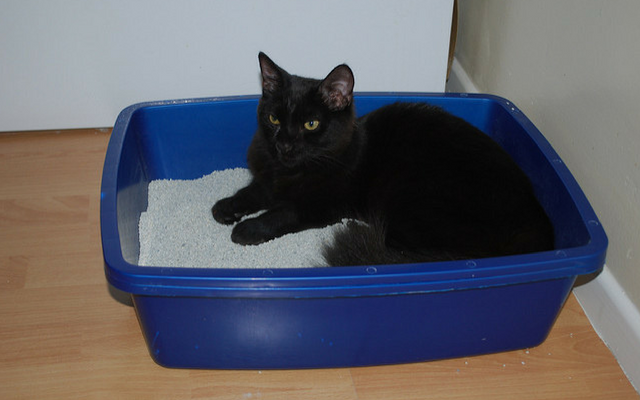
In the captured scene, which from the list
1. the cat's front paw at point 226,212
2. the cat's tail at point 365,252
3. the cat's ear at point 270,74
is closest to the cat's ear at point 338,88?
the cat's ear at point 270,74

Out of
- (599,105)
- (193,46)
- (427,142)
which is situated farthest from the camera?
(193,46)

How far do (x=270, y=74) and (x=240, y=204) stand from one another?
15.6 inches

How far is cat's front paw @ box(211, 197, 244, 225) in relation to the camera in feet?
5.00

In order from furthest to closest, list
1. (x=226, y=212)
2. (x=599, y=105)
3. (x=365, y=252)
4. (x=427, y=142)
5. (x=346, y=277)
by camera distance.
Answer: (x=226, y=212) < (x=427, y=142) < (x=599, y=105) < (x=365, y=252) < (x=346, y=277)

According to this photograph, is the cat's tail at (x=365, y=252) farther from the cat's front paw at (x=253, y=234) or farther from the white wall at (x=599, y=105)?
the white wall at (x=599, y=105)

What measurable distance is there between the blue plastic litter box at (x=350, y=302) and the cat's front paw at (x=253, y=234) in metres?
0.26

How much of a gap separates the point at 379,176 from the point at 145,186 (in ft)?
2.29

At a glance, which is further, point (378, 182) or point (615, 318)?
point (378, 182)

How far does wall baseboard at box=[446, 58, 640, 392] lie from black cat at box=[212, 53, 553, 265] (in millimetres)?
188

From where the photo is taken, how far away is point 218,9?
172 cm

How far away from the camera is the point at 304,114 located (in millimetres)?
1288

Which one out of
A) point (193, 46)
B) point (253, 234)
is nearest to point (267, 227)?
point (253, 234)

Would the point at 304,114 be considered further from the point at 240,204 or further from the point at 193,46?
the point at 193,46

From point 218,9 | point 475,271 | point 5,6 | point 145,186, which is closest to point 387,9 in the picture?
point 218,9
